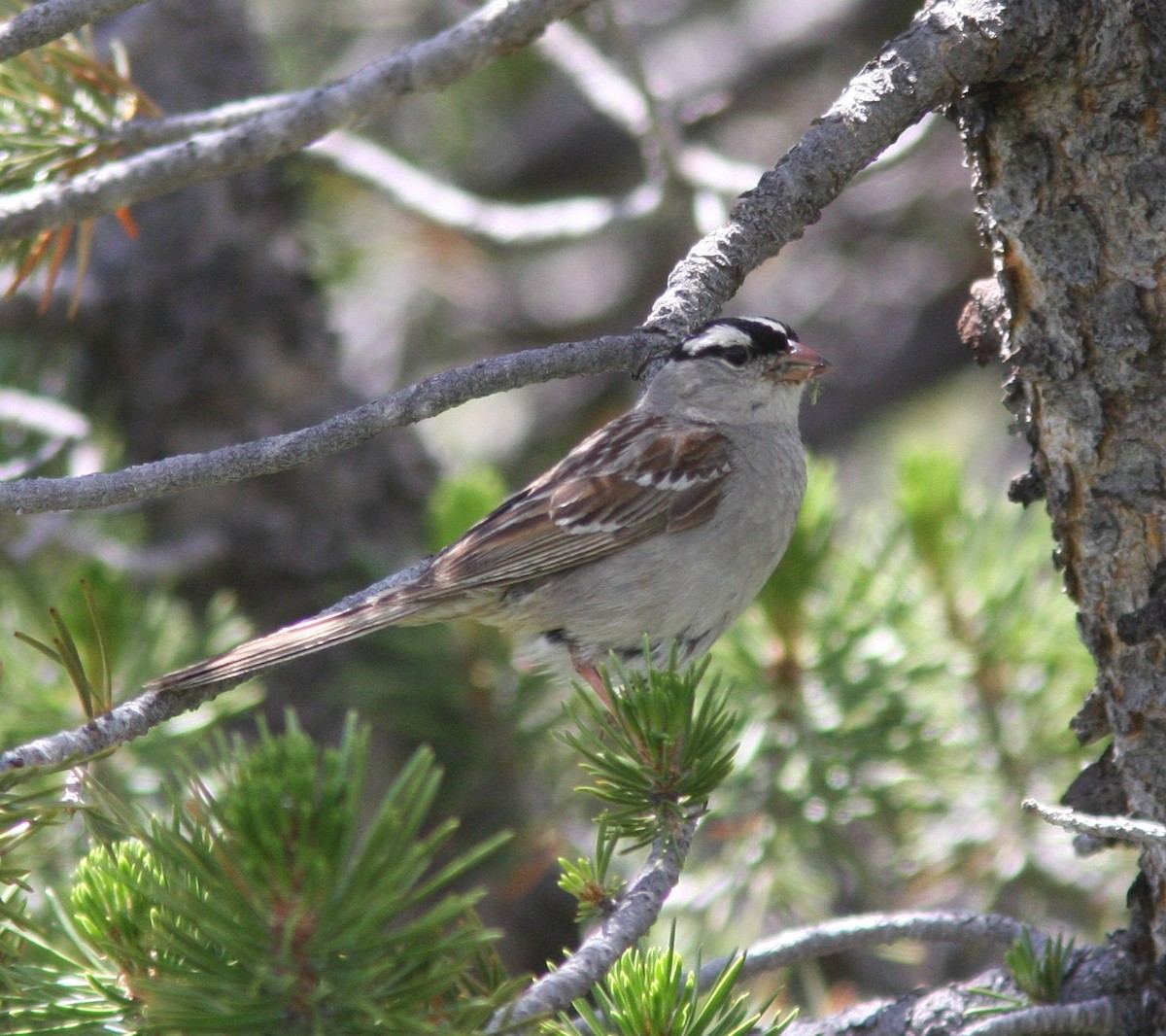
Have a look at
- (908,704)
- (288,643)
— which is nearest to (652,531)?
(908,704)

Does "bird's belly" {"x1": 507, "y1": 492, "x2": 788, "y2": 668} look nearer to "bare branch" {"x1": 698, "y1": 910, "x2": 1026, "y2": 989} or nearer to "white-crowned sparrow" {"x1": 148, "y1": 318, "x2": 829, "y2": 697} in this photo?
"white-crowned sparrow" {"x1": 148, "y1": 318, "x2": 829, "y2": 697}

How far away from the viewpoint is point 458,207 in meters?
3.81

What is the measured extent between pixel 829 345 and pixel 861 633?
2.86 m

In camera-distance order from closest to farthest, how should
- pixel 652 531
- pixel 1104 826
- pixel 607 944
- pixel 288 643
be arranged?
pixel 607 944 → pixel 1104 826 → pixel 288 643 → pixel 652 531

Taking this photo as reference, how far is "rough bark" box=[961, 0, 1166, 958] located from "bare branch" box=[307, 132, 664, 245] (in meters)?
1.99

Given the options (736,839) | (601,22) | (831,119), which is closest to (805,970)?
(736,839)

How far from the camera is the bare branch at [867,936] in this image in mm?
1689

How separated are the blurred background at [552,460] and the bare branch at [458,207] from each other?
1 centimetres

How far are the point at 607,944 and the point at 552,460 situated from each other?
4.01m

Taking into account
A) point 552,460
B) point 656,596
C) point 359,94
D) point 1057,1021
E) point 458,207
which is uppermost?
point 458,207

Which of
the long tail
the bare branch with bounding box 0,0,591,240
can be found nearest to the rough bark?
the bare branch with bounding box 0,0,591,240

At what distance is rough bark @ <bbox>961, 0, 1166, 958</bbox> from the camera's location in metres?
1.64

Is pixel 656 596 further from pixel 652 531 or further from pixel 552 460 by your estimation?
pixel 552 460

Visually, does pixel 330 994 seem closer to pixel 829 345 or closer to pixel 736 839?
pixel 736 839
